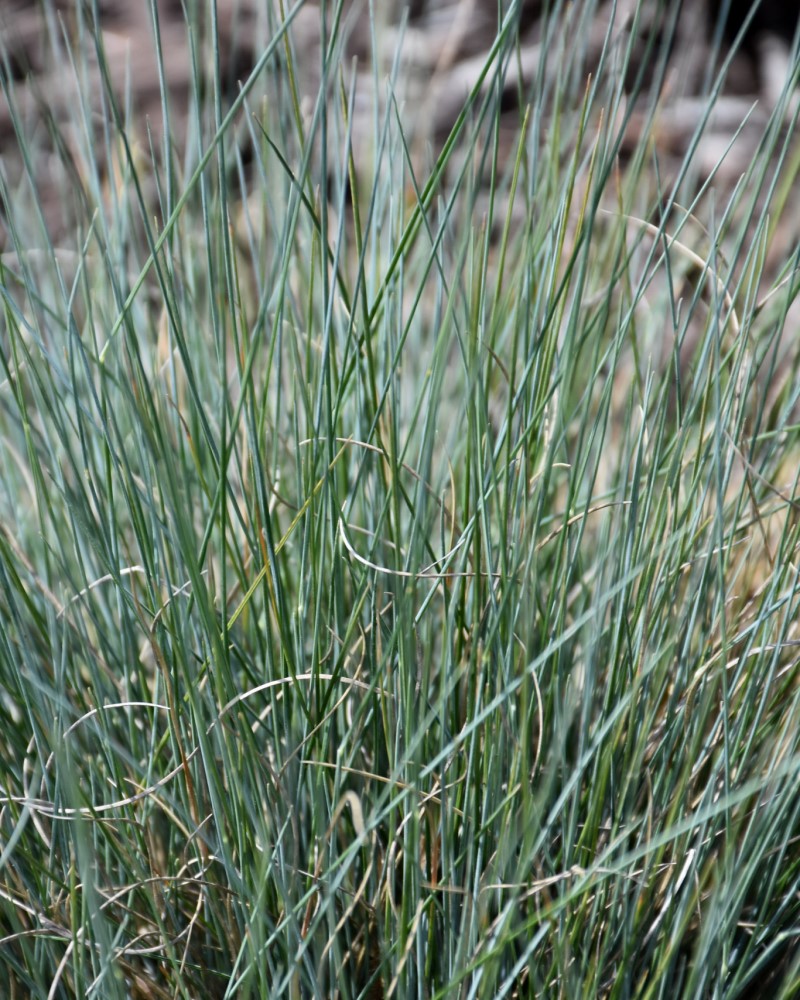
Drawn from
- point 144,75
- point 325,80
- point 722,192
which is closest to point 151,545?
point 325,80

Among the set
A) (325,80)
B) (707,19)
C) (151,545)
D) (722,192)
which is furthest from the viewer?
(707,19)

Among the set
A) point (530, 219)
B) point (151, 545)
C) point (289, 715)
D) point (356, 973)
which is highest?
point (530, 219)

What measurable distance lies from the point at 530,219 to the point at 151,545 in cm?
27

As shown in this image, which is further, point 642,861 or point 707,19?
point 707,19

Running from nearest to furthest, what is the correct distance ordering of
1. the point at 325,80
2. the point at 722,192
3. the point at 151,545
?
the point at 325,80 → the point at 151,545 → the point at 722,192

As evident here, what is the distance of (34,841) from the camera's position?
1.88 ft

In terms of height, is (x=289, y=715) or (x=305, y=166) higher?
(x=305, y=166)

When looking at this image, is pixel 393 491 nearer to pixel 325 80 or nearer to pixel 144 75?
pixel 325 80

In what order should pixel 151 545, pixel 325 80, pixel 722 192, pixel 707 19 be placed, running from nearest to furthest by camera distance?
pixel 325 80
pixel 151 545
pixel 722 192
pixel 707 19

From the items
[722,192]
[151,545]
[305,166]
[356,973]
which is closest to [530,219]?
[305,166]

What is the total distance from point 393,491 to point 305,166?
157mm

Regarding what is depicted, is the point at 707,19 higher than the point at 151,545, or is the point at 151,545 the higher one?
the point at 707,19

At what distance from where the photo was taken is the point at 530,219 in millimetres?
568

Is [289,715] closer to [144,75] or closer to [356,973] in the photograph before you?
[356,973]
